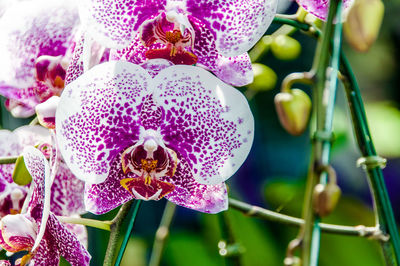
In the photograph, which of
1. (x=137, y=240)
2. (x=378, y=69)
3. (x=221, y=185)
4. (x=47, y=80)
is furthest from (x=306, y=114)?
(x=378, y=69)

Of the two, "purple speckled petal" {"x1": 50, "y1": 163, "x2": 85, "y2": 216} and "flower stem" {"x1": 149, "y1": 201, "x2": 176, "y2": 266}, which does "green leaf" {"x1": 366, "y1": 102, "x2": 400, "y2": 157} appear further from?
"purple speckled petal" {"x1": 50, "y1": 163, "x2": 85, "y2": 216}

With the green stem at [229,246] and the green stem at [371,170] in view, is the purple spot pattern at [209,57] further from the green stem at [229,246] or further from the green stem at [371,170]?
the green stem at [229,246]

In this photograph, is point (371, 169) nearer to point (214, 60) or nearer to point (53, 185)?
point (214, 60)

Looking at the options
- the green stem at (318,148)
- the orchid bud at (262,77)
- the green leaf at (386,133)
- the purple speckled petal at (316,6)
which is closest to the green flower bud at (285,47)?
the orchid bud at (262,77)

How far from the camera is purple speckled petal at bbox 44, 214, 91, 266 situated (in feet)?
1.51

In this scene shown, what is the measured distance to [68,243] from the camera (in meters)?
0.46

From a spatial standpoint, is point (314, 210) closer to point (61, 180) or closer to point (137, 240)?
point (61, 180)

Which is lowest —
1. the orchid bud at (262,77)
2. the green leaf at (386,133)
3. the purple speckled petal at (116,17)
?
the green leaf at (386,133)

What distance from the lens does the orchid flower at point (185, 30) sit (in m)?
0.45

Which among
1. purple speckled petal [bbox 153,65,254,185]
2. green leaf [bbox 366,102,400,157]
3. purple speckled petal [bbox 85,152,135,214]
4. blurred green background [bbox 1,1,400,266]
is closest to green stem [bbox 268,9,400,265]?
purple speckled petal [bbox 153,65,254,185]

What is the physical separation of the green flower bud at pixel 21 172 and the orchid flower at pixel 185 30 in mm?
117

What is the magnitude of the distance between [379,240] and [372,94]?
219 centimetres

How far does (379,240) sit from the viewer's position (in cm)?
51

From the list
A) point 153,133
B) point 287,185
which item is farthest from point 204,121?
point 287,185
